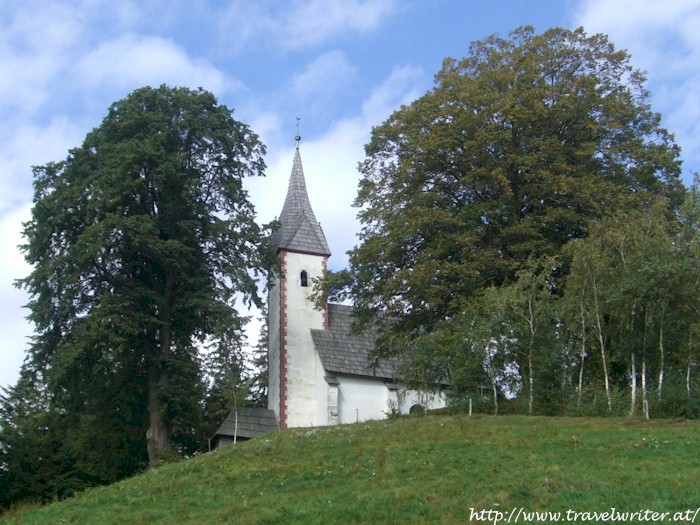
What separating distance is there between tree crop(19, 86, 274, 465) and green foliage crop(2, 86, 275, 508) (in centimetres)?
5

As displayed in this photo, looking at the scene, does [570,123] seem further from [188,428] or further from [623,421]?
[188,428]

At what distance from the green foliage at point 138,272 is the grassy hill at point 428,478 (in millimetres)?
7775

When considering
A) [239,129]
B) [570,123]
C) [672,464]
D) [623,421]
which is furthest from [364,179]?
[672,464]

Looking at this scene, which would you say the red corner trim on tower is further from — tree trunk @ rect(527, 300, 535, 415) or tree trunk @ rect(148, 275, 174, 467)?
tree trunk @ rect(527, 300, 535, 415)

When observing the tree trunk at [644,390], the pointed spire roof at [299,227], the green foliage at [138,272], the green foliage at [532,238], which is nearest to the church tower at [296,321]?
the pointed spire roof at [299,227]

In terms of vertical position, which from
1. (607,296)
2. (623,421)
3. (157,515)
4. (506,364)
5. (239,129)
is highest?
(239,129)

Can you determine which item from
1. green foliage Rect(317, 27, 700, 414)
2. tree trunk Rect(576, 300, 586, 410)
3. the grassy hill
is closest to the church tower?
green foliage Rect(317, 27, 700, 414)

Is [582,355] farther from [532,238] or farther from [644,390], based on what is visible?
[532,238]

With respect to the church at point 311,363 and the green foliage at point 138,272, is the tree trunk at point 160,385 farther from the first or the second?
the church at point 311,363

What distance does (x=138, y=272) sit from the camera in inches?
1310

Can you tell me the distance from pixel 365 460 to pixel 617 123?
651 inches

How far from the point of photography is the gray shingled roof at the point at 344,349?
39.5m

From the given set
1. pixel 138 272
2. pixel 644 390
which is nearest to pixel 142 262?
pixel 138 272

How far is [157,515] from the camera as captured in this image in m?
16.7
